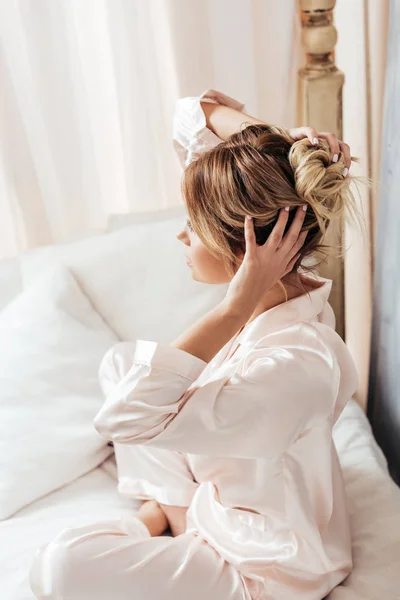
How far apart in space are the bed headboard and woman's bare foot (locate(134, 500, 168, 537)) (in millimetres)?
491

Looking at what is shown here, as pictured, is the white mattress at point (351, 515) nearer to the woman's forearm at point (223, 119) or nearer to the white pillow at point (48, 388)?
the white pillow at point (48, 388)

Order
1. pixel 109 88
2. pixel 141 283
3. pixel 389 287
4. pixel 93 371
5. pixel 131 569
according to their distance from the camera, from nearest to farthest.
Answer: pixel 131 569
pixel 389 287
pixel 93 371
pixel 141 283
pixel 109 88

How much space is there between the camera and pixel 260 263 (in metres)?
1.00

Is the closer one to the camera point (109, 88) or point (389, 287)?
point (389, 287)

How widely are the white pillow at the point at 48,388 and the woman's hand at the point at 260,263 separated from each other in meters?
0.60

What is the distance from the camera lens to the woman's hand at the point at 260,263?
100 cm

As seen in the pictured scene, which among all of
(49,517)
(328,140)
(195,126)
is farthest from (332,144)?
(49,517)

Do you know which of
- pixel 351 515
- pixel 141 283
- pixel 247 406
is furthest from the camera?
pixel 141 283

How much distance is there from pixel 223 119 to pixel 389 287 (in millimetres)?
457

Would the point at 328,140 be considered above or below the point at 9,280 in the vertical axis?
above

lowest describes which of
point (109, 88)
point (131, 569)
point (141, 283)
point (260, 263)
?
point (131, 569)

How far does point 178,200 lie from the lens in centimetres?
201

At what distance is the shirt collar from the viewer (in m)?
1.08

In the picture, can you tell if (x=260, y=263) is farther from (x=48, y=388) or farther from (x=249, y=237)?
(x=48, y=388)
